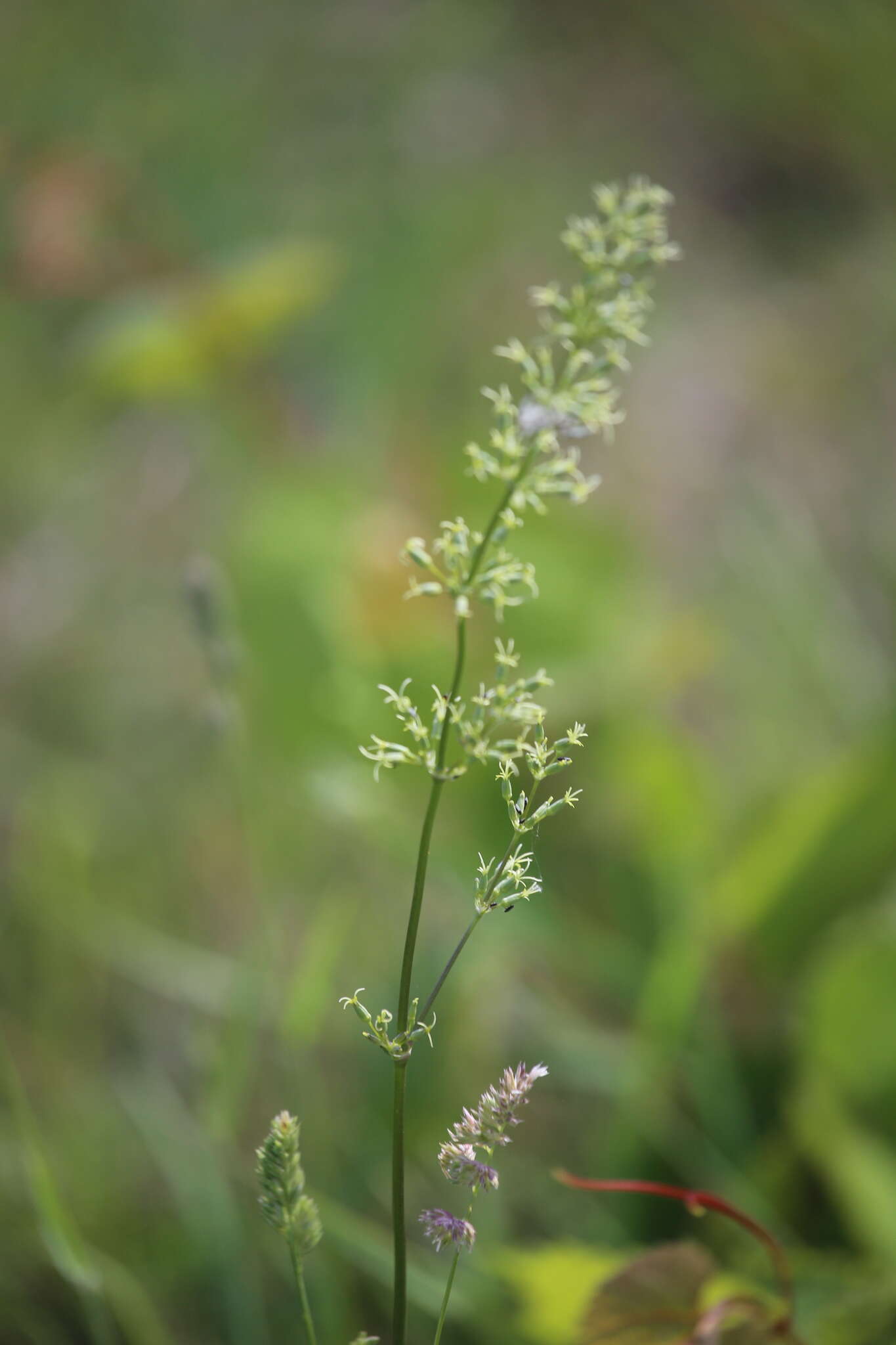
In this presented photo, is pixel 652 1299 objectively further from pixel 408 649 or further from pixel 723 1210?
pixel 408 649

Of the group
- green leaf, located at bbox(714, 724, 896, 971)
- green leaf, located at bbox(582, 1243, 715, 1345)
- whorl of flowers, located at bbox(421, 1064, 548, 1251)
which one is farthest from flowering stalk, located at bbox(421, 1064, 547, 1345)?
green leaf, located at bbox(714, 724, 896, 971)

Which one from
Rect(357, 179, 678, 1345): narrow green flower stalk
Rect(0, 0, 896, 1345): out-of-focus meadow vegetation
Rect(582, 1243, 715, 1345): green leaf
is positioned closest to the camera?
Rect(357, 179, 678, 1345): narrow green flower stalk

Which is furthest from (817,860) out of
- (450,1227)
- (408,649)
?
(450,1227)

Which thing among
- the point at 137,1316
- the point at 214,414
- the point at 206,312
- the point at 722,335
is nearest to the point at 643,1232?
the point at 137,1316

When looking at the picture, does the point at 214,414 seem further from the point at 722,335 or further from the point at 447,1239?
the point at 447,1239

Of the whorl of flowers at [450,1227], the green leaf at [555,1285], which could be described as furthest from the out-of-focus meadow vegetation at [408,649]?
the whorl of flowers at [450,1227]

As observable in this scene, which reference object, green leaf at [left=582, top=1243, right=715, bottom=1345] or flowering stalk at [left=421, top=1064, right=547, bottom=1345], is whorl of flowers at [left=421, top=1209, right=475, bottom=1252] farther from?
green leaf at [left=582, top=1243, right=715, bottom=1345]
